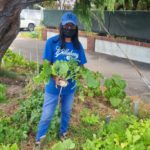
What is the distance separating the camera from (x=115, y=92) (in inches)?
289

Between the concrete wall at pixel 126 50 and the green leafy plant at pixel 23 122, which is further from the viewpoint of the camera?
the concrete wall at pixel 126 50

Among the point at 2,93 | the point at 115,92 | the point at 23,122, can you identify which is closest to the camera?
the point at 23,122

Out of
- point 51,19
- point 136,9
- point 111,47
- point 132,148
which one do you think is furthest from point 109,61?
point 132,148

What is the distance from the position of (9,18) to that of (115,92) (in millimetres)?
3857

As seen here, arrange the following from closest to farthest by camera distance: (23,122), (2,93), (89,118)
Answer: (23,122) → (89,118) → (2,93)

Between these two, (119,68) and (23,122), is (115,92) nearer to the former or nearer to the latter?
(23,122)

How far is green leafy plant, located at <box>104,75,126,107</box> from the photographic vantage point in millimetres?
7285

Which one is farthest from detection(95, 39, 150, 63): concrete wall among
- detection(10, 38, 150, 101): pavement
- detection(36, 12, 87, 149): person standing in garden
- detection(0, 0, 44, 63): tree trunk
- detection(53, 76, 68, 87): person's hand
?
detection(0, 0, 44, 63): tree trunk

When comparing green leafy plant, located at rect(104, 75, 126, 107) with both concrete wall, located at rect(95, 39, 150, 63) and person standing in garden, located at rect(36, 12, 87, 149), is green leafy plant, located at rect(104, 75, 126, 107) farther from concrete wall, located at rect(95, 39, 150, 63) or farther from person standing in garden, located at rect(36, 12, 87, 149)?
concrete wall, located at rect(95, 39, 150, 63)

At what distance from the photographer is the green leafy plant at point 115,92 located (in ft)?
23.9

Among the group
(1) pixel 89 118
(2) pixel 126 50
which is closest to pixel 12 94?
(1) pixel 89 118

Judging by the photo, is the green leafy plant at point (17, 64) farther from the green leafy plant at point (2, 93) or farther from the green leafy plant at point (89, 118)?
the green leafy plant at point (89, 118)

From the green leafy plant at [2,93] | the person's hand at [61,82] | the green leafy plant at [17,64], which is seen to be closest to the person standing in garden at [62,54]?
the person's hand at [61,82]

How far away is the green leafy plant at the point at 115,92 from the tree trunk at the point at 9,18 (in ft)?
11.8
